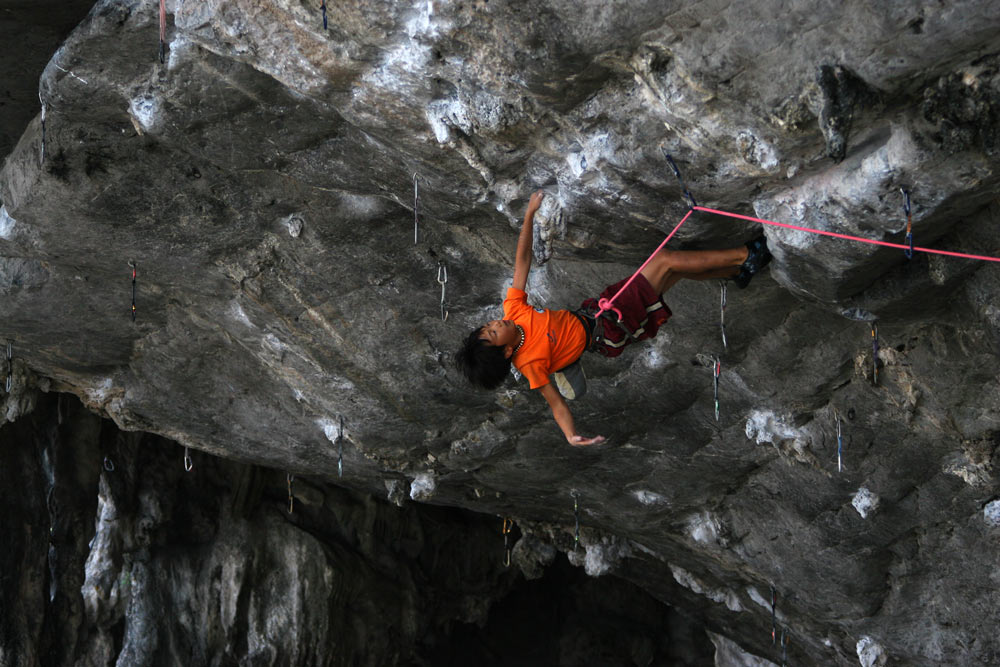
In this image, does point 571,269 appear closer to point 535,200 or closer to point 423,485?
point 535,200

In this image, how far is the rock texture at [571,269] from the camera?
3.03 m

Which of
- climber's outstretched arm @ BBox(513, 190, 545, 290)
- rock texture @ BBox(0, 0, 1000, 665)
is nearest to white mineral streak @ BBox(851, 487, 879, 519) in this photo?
rock texture @ BBox(0, 0, 1000, 665)

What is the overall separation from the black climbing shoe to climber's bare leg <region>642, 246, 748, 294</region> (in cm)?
3

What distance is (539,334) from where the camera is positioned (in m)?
4.04

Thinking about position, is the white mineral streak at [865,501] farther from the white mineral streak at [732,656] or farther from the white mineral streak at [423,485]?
the white mineral streak at [732,656]

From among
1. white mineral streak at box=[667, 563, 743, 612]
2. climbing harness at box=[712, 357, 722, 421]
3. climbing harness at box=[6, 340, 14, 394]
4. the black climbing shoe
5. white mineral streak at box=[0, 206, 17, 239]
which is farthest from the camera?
white mineral streak at box=[667, 563, 743, 612]

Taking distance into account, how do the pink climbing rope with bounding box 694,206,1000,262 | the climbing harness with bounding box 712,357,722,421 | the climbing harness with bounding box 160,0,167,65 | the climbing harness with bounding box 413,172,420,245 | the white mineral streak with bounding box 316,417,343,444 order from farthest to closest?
the white mineral streak with bounding box 316,417,343,444, the climbing harness with bounding box 712,357,722,421, the climbing harness with bounding box 413,172,420,245, the climbing harness with bounding box 160,0,167,65, the pink climbing rope with bounding box 694,206,1000,262

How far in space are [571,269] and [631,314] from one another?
2.59 ft

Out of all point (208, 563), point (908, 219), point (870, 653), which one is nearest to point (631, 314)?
point (908, 219)

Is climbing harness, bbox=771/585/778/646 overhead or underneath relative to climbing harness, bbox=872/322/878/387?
underneath

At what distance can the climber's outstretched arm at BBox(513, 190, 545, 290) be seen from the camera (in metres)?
3.87

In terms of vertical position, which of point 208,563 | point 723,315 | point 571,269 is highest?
point 571,269

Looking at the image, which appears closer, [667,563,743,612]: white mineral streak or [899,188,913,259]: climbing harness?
[899,188,913,259]: climbing harness

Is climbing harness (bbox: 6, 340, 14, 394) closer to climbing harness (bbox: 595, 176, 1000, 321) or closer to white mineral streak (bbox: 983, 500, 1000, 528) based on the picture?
climbing harness (bbox: 595, 176, 1000, 321)
